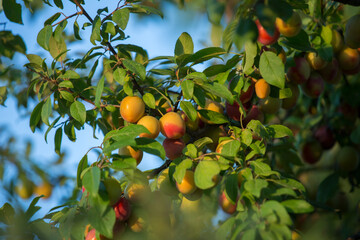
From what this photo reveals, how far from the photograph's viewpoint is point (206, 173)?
102cm

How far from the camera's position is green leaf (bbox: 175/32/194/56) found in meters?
1.37

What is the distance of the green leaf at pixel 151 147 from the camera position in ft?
3.56

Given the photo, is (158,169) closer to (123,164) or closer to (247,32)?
(123,164)

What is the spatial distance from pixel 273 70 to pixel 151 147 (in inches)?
17.5

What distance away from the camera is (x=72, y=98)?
4.21 feet

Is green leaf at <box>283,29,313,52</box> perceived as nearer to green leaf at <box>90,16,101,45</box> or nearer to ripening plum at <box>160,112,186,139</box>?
ripening plum at <box>160,112,186,139</box>

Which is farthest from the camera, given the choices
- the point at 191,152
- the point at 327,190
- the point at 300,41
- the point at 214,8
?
the point at 327,190

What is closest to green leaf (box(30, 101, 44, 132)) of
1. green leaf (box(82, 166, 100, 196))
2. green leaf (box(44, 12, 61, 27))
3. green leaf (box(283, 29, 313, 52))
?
green leaf (box(44, 12, 61, 27))

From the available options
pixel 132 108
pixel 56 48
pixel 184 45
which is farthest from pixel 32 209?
pixel 184 45

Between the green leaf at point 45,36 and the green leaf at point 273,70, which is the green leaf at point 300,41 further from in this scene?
the green leaf at point 45,36

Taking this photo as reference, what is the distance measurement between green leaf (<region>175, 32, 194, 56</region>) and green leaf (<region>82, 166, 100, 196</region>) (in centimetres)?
59

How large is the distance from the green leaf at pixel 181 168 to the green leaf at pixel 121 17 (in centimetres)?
45

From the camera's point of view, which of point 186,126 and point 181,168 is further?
point 186,126

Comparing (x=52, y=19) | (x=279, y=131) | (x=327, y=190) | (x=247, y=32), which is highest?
(x=52, y=19)
